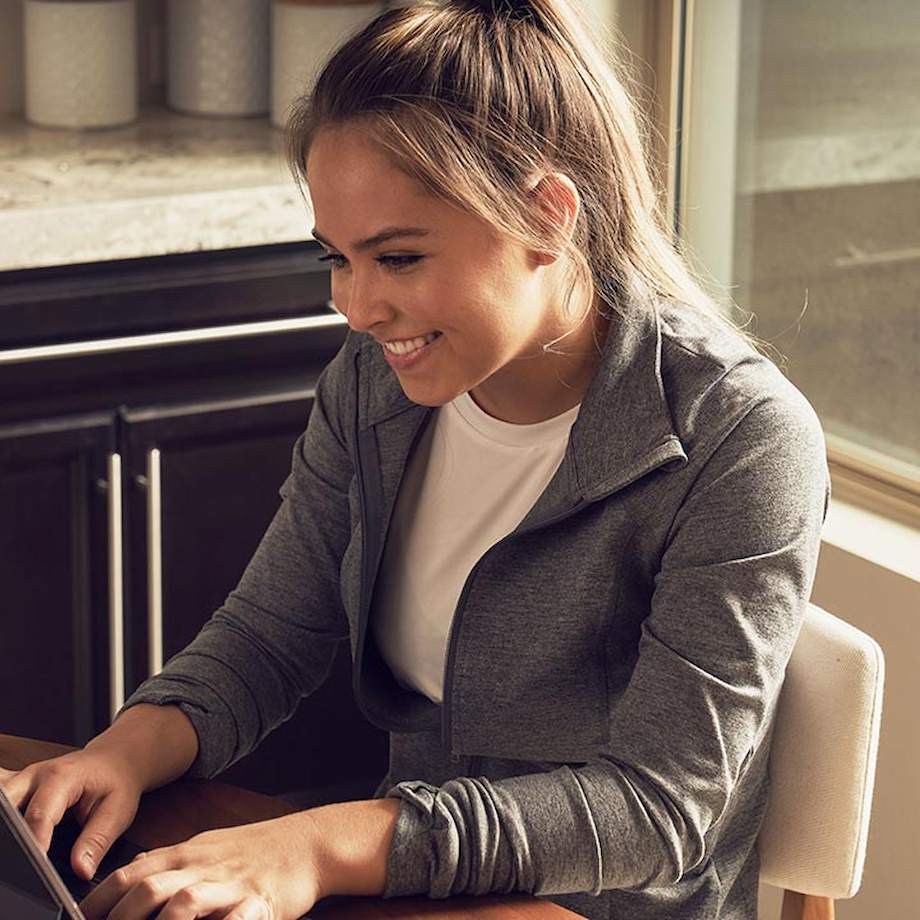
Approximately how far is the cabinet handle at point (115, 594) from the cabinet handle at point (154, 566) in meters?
0.04

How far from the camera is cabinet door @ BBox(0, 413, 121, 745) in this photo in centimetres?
225

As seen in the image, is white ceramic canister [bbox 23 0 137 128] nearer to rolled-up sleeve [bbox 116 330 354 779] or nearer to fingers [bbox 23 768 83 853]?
rolled-up sleeve [bbox 116 330 354 779]

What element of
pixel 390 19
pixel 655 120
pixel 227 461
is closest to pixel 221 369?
pixel 227 461

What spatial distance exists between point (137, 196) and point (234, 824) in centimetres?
129

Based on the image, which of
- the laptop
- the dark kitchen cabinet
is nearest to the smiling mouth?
the laptop

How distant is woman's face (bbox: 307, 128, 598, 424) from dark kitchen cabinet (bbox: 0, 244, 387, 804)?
39.7 inches

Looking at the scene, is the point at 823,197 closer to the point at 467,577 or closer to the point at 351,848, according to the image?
the point at 467,577

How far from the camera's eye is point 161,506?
93.0 inches

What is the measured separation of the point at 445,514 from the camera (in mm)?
1453

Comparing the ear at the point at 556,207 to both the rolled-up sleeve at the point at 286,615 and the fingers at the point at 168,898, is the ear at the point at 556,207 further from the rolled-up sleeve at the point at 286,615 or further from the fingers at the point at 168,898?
the fingers at the point at 168,898

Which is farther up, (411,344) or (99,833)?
(411,344)

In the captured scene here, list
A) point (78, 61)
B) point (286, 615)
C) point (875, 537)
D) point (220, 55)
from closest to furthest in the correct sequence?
point (286, 615), point (875, 537), point (78, 61), point (220, 55)

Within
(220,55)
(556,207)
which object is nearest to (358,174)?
(556,207)

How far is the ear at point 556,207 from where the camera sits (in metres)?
1.27
